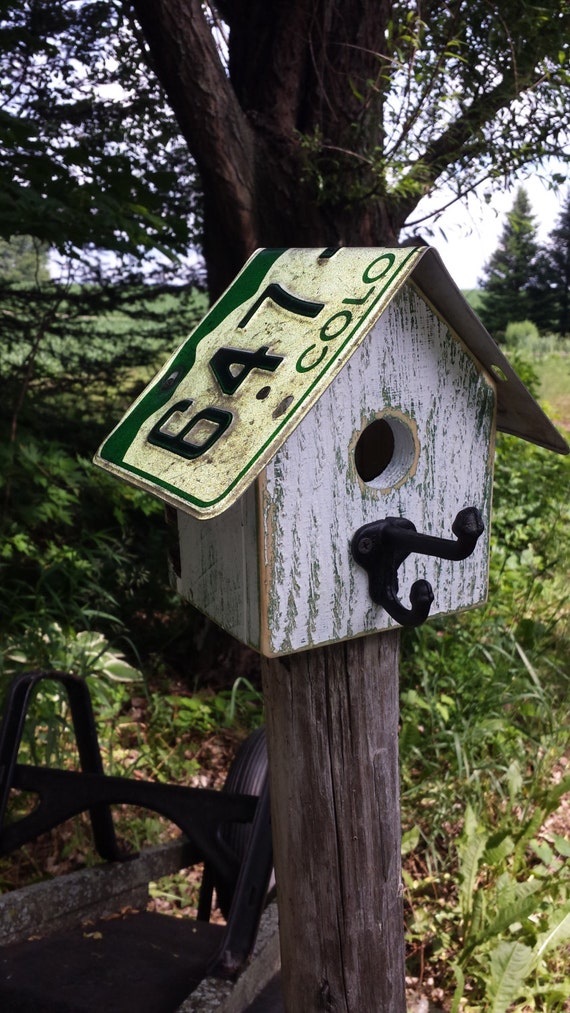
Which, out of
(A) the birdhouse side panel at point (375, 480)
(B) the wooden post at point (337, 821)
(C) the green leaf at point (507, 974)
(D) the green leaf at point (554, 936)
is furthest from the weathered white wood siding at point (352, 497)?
(D) the green leaf at point (554, 936)

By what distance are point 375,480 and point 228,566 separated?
10.6 inches

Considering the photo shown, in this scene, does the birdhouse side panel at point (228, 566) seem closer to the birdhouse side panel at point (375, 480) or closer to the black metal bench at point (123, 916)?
the birdhouse side panel at point (375, 480)

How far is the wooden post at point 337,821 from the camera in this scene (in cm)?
138

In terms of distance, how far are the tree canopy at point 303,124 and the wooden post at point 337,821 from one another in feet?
5.28

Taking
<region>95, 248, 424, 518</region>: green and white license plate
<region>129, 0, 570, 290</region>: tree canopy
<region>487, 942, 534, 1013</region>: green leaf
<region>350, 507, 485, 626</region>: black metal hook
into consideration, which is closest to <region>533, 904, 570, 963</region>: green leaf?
<region>487, 942, 534, 1013</region>: green leaf

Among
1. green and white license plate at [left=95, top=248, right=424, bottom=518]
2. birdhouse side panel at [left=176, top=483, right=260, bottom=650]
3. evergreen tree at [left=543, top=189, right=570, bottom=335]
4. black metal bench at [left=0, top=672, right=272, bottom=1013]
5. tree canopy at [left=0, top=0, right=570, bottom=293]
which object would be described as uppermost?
evergreen tree at [left=543, top=189, right=570, bottom=335]

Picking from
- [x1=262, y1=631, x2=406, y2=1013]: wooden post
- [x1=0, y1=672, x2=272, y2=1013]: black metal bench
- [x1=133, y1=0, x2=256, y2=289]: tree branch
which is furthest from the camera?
[x1=133, y1=0, x2=256, y2=289]: tree branch

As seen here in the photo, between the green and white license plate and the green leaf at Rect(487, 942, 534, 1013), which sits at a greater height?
the green and white license plate

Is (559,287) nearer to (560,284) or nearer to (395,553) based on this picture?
(560,284)

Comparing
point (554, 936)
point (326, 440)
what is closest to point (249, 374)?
point (326, 440)

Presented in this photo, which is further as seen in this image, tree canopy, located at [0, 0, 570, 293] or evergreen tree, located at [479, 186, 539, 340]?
evergreen tree, located at [479, 186, 539, 340]

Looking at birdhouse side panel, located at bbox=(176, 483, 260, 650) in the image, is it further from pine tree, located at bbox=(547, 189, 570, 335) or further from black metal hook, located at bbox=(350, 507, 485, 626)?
pine tree, located at bbox=(547, 189, 570, 335)

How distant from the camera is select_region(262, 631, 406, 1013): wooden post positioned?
138cm

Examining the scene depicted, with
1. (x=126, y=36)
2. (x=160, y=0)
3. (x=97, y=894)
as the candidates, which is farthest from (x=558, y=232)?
(x=97, y=894)
